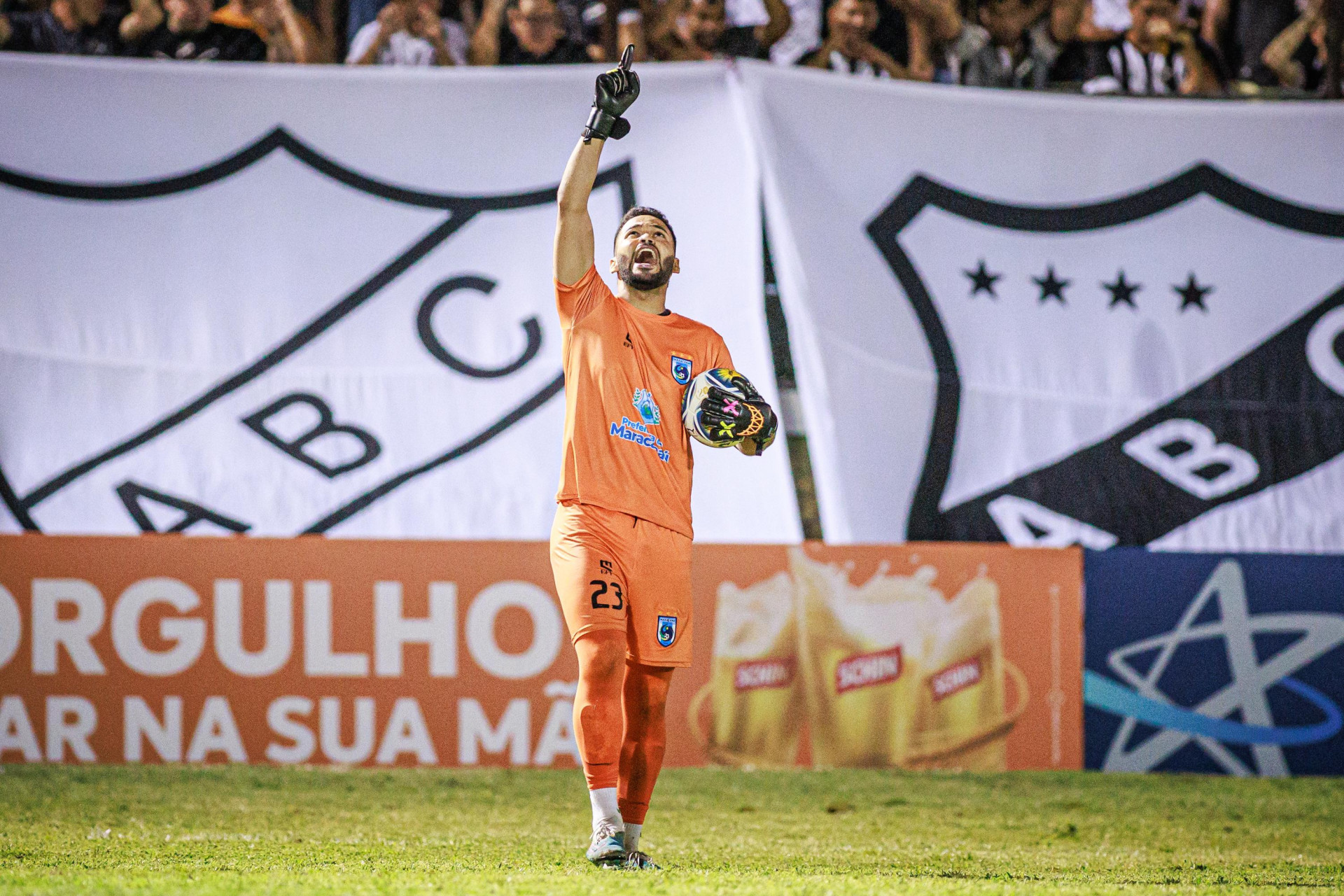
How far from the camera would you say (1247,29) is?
9086 millimetres

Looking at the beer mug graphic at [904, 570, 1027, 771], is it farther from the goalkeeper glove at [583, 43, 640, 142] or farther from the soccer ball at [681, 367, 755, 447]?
the goalkeeper glove at [583, 43, 640, 142]

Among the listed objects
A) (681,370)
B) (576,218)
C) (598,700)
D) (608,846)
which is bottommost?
(608,846)

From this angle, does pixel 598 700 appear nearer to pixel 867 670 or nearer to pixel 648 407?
pixel 648 407

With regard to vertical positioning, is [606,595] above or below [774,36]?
below

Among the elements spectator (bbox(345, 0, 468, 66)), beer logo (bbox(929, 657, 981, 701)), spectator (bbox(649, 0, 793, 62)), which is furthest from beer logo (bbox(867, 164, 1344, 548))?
spectator (bbox(345, 0, 468, 66))

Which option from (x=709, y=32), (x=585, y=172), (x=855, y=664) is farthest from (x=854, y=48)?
(x=585, y=172)

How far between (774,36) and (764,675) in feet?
13.4

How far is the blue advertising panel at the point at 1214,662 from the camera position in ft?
24.1

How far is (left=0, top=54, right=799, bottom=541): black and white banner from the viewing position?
7738 millimetres

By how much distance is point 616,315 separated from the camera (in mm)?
4309

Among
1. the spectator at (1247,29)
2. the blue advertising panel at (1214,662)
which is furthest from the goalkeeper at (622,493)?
the spectator at (1247,29)

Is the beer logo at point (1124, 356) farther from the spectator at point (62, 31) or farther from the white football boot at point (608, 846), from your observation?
the spectator at point (62, 31)

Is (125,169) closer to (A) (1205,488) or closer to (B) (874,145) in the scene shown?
(B) (874,145)

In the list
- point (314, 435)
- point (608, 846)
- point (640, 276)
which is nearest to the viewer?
point (608, 846)
